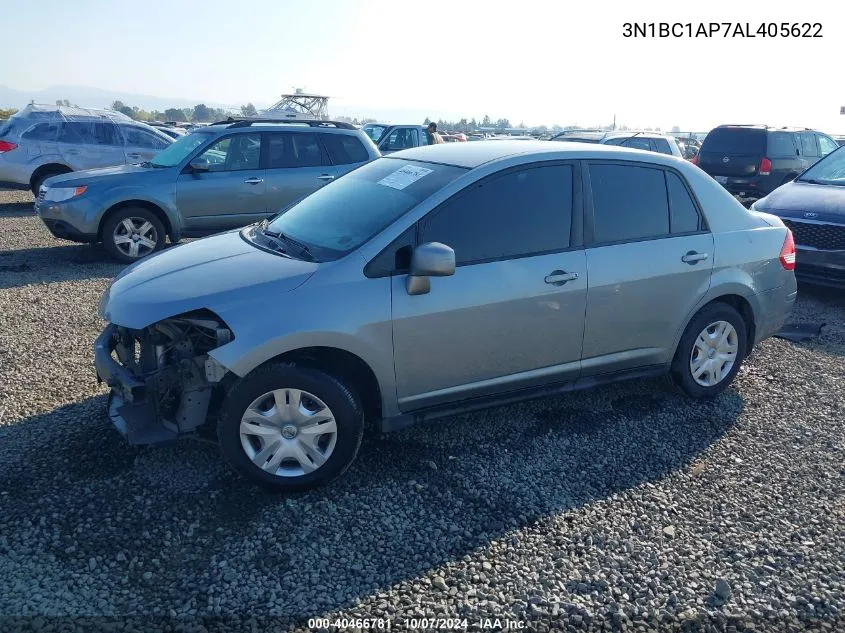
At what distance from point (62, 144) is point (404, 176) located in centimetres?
1092

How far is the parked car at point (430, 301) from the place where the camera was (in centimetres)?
341

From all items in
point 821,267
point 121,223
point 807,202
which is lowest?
point 821,267

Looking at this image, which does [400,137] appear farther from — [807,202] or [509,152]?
[509,152]

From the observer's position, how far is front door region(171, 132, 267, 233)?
8547mm

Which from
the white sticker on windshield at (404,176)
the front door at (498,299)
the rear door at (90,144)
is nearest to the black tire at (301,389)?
the front door at (498,299)

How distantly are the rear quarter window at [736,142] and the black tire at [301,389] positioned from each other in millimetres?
13034

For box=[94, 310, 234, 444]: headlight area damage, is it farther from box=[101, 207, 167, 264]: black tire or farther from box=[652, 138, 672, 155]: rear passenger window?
box=[652, 138, 672, 155]: rear passenger window

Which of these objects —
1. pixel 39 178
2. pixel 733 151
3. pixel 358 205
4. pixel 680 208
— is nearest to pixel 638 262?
pixel 680 208

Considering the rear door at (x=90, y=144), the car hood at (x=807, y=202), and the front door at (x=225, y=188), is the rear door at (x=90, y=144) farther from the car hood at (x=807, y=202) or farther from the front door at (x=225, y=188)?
the car hood at (x=807, y=202)

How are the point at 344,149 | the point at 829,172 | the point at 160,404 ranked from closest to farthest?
the point at 160,404 → the point at 829,172 → the point at 344,149

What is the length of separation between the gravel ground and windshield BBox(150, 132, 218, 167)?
4.56 m

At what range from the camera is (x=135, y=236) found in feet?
28.0

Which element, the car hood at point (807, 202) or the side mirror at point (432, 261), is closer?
the side mirror at point (432, 261)

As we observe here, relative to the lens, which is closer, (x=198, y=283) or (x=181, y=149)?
(x=198, y=283)
